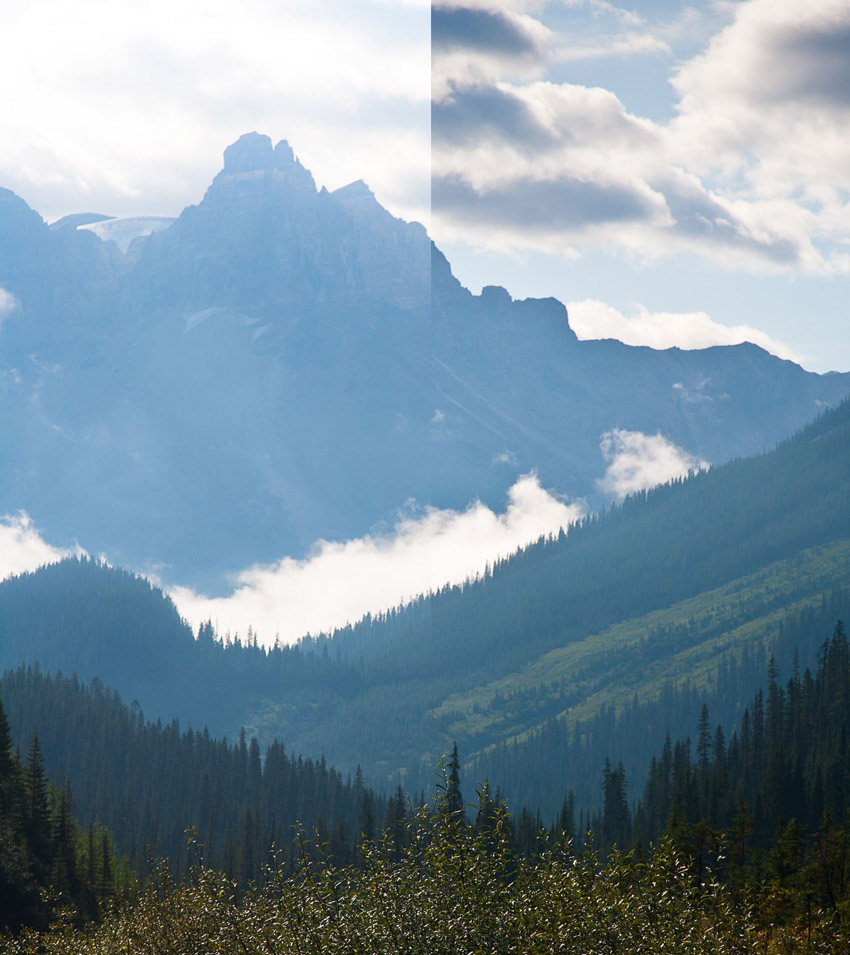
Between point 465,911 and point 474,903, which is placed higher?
point 474,903

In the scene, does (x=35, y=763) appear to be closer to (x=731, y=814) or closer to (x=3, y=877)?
(x=3, y=877)

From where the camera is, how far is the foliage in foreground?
4819 centimetres

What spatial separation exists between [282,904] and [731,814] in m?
101

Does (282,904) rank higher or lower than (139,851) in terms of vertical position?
higher

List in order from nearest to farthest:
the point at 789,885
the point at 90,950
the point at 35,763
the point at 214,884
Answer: the point at 214,884, the point at 90,950, the point at 789,885, the point at 35,763

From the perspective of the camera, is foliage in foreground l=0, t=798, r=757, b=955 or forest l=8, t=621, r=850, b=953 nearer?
foliage in foreground l=0, t=798, r=757, b=955

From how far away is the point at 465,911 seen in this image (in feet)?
166

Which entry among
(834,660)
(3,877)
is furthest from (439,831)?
(834,660)

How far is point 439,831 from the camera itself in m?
54.7

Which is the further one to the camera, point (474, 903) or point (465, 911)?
point (474, 903)

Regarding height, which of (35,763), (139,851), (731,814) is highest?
(35,763)

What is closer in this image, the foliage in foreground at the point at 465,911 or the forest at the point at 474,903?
the foliage in foreground at the point at 465,911

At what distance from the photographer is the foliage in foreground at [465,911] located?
158 ft

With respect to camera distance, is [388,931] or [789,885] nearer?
[388,931]
